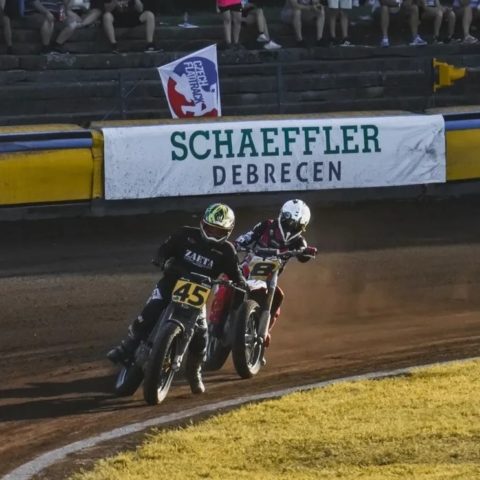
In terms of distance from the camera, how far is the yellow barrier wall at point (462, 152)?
62.3ft

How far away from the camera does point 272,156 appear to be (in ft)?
59.4

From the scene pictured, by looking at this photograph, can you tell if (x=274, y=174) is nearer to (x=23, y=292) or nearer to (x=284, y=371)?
(x=23, y=292)

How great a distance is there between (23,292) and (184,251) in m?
4.13

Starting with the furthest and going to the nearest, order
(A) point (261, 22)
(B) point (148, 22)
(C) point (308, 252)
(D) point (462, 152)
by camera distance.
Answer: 1. (A) point (261, 22)
2. (B) point (148, 22)
3. (D) point (462, 152)
4. (C) point (308, 252)

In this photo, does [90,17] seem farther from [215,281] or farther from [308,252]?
[215,281]

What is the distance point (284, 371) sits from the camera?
12.3 m

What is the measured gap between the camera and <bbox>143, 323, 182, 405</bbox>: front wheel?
34.8ft

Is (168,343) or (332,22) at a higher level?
(332,22)

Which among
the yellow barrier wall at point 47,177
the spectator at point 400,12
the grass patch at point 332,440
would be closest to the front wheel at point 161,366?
the grass patch at point 332,440

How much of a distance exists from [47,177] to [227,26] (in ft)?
19.0

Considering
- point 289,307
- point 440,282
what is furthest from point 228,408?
point 440,282

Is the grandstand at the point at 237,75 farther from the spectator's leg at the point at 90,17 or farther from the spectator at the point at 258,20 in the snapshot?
the spectator's leg at the point at 90,17

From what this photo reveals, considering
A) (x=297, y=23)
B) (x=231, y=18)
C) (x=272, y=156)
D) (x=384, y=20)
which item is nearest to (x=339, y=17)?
(x=384, y=20)

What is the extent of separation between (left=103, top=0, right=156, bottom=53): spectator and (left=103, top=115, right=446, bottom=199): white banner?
3791 millimetres
